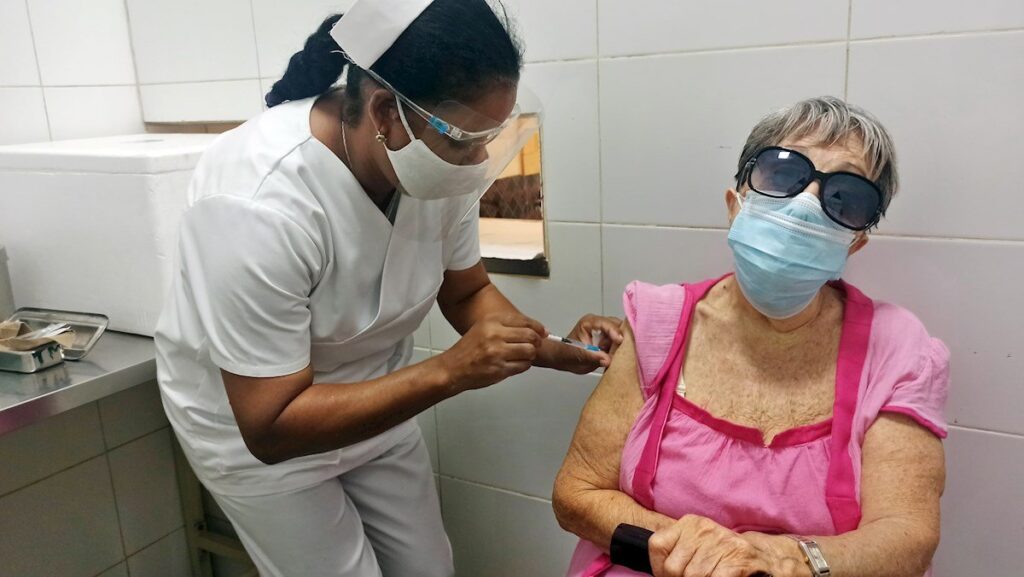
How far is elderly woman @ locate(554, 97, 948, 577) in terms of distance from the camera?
1.15m

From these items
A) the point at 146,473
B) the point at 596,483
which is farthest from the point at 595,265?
the point at 146,473

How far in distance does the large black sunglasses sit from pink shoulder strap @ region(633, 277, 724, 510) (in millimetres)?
284

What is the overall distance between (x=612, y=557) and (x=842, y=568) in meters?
0.34

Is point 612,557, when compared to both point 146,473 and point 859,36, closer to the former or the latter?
point 859,36

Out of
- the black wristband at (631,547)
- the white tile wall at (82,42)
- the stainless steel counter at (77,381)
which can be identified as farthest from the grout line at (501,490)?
the white tile wall at (82,42)

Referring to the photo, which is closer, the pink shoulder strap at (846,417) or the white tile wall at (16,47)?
the pink shoulder strap at (846,417)

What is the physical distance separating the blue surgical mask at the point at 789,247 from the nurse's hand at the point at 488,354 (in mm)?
377

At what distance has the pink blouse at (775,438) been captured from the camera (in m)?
1.20

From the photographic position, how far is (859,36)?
134 centimetres

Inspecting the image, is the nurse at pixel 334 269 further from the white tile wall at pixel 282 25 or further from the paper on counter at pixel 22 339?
the white tile wall at pixel 282 25

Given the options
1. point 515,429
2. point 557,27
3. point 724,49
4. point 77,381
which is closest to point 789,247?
A: point 724,49

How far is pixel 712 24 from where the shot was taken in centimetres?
145

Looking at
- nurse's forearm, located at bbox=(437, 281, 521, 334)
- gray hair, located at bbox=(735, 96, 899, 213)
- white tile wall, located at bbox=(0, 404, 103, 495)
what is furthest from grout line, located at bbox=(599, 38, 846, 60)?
white tile wall, located at bbox=(0, 404, 103, 495)

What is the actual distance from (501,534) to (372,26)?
1.43m
